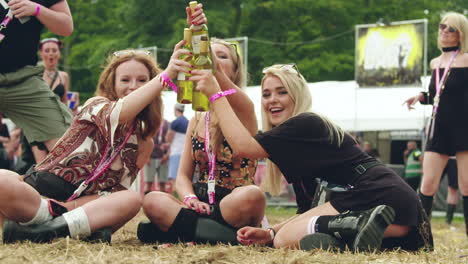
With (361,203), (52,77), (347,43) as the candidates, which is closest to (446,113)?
(361,203)

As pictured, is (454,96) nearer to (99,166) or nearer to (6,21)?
(99,166)

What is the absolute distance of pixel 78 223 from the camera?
353 cm

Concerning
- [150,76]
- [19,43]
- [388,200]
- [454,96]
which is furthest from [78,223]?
[454,96]

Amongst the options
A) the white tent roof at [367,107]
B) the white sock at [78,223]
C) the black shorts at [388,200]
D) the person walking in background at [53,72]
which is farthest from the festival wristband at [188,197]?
the white tent roof at [367,107]

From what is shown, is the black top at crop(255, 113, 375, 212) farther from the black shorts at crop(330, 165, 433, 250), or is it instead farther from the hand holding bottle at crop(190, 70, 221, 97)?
the hand holding bottle at crop(190, 70, 221, 97)

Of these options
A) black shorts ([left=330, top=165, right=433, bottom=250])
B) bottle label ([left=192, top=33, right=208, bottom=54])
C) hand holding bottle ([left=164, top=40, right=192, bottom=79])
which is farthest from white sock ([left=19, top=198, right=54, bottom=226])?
black shorts ([left=330, top=165, right=433, bottom=250])

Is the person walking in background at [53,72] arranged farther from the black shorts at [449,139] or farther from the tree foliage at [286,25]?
the tree foliage at [286,25]

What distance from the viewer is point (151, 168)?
39.6 ft

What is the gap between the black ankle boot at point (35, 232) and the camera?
3473 millimetres

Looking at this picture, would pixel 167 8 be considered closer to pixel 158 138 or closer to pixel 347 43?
pixel 347 43

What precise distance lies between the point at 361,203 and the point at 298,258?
74 cm

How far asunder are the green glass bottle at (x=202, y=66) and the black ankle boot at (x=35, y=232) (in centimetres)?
92

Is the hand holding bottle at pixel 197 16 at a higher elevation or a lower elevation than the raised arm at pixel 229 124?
higher

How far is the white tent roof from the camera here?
44.0ft
